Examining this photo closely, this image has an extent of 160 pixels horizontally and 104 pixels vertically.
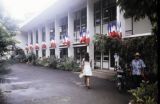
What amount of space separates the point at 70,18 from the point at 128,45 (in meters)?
14.2

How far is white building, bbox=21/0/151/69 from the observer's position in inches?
720

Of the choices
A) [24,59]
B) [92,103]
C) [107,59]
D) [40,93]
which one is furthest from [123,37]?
[24,59]

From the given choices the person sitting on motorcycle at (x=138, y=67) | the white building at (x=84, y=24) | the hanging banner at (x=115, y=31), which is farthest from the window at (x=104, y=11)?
the person sitting on motorcycle at (x=138, y=67)

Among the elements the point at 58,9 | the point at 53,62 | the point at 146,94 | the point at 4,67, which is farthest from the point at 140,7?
the point at 53,62

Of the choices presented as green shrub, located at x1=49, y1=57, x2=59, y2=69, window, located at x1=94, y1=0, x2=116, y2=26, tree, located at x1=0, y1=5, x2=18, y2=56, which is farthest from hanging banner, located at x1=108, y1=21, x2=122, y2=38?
green shrub, located at x1=49, y1=57, x2=59, y2=69

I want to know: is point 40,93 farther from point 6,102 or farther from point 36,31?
point 36,31

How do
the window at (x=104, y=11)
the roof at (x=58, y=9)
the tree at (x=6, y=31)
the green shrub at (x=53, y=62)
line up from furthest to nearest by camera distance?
the green shrub at (x=53, y=62) < the roof at (x=58, y=9) < the window at (x=104, y=11) < the tree at (x=6, y=31)

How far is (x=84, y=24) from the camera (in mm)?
27359

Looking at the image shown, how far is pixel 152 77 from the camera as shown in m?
12.9

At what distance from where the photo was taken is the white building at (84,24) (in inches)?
720

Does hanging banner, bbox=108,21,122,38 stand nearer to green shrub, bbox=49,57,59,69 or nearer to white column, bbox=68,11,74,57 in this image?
white column, bbox=68,11,74,57

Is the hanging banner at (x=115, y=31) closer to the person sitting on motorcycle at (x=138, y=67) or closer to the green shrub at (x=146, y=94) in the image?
the person sitting on motorcycle at (x=138, y=67)

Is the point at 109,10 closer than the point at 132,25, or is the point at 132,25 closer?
the point at 132,25

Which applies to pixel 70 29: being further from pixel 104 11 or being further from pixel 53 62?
pixel 104 11
